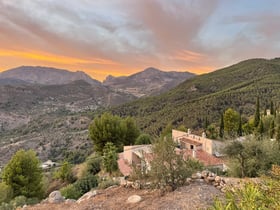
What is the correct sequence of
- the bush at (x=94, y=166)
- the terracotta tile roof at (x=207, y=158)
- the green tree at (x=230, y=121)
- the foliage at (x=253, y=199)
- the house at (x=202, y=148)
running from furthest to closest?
the green tree at (x=230, y=121) → the bush at (x=94, y=166) → the house at (x=202, y=148) → the terracotta tile roof at (x=207, y=158) → the foliage at (x=253, y=199)

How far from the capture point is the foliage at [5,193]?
54.2 ft

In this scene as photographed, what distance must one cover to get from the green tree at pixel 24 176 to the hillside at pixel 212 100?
25067 mm

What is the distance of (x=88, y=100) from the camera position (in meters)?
196

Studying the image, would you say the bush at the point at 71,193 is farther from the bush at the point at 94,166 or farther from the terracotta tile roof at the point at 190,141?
the terracotta tile roof at the point at 190,141

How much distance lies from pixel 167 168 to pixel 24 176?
45.5 feet

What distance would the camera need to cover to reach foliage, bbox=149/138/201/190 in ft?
30.3

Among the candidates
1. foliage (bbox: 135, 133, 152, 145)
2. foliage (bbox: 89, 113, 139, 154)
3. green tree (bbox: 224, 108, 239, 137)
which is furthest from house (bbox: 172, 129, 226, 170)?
green tree (bbox: 224, 108, 239, 137)

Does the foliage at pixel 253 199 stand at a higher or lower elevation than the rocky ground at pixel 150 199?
higher

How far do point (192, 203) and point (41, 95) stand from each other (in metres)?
194

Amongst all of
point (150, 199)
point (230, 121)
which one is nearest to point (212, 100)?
point (230, 121)

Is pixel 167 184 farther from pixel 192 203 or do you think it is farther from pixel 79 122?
pixel 79 122

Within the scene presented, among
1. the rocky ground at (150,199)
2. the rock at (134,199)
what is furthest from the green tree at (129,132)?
the rock at (134,199)

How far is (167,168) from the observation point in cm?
934

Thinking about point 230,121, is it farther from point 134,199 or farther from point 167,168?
point 134,199
